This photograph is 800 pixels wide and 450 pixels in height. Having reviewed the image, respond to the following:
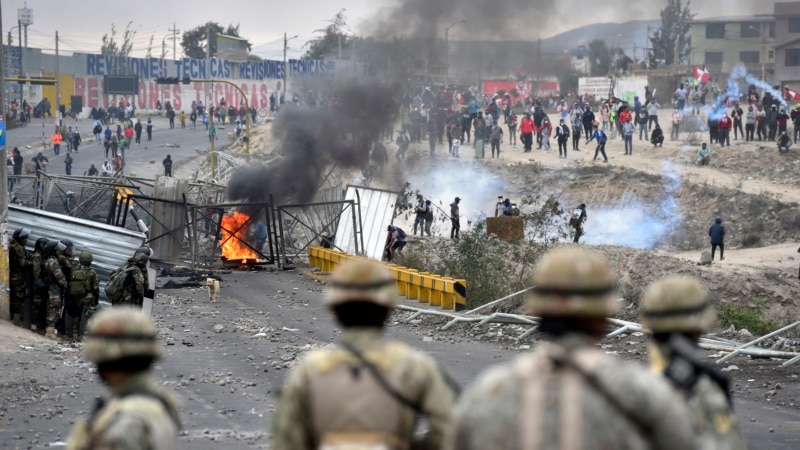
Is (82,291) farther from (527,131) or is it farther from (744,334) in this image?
(527,131)

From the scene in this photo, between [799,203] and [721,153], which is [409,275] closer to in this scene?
[799,203]

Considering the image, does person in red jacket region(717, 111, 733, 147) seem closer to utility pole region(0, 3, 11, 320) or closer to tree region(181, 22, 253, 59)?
utility pole region(0, 3, 11, 320)

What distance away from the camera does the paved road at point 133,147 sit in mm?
49688

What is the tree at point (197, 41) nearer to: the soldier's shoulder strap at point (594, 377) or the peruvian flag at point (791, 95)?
the peruvian flag at point (791, 95)

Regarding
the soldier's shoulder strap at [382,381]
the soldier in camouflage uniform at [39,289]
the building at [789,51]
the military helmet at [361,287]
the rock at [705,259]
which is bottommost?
the rock at [705,259]

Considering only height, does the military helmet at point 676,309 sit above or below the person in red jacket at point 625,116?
below

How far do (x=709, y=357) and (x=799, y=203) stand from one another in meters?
19.7

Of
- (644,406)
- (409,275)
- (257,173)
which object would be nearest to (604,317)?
(644,406)

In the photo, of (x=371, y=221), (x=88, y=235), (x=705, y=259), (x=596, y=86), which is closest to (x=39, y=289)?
(x=88, y=235)

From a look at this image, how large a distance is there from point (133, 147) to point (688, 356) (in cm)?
5373

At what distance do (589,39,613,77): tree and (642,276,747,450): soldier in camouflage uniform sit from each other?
241ft

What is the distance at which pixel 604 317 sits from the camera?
10.8ft

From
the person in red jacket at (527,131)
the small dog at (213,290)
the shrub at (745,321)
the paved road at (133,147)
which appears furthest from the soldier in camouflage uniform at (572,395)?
the paved road at (133,147)

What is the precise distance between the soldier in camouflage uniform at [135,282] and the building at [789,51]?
136 ft
